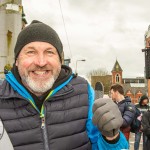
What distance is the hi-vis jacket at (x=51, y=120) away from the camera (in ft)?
6.52

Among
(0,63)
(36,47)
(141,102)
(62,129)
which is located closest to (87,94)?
(62,129)

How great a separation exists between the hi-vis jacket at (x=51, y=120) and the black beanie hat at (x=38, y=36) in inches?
8.8

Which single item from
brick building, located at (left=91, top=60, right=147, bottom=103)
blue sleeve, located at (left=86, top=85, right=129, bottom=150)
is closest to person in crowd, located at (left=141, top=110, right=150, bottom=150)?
blue sleeve, located at (left=86, top=85, right=129, bottom=150)

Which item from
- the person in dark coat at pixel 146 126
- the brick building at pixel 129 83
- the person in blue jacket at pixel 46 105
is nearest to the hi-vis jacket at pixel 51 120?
the person in blue jacket at pixel 46 105

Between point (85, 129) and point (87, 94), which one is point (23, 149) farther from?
point (87, 94)

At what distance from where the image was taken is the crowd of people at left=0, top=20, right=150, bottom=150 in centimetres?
198

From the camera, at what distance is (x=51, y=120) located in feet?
6.69

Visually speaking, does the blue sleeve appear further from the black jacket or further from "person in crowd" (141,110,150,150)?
"person in crowd" (141,110,150,150)

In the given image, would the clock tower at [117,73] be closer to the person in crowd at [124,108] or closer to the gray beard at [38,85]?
the person in crowd at [124,108]

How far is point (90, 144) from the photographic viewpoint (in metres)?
2.16

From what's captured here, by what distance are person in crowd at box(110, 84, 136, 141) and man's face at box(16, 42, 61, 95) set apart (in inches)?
146

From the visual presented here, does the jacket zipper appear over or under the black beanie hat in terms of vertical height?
under

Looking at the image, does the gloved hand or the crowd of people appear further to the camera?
the crowd of people

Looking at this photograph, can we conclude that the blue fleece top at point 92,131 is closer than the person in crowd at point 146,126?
Yes
